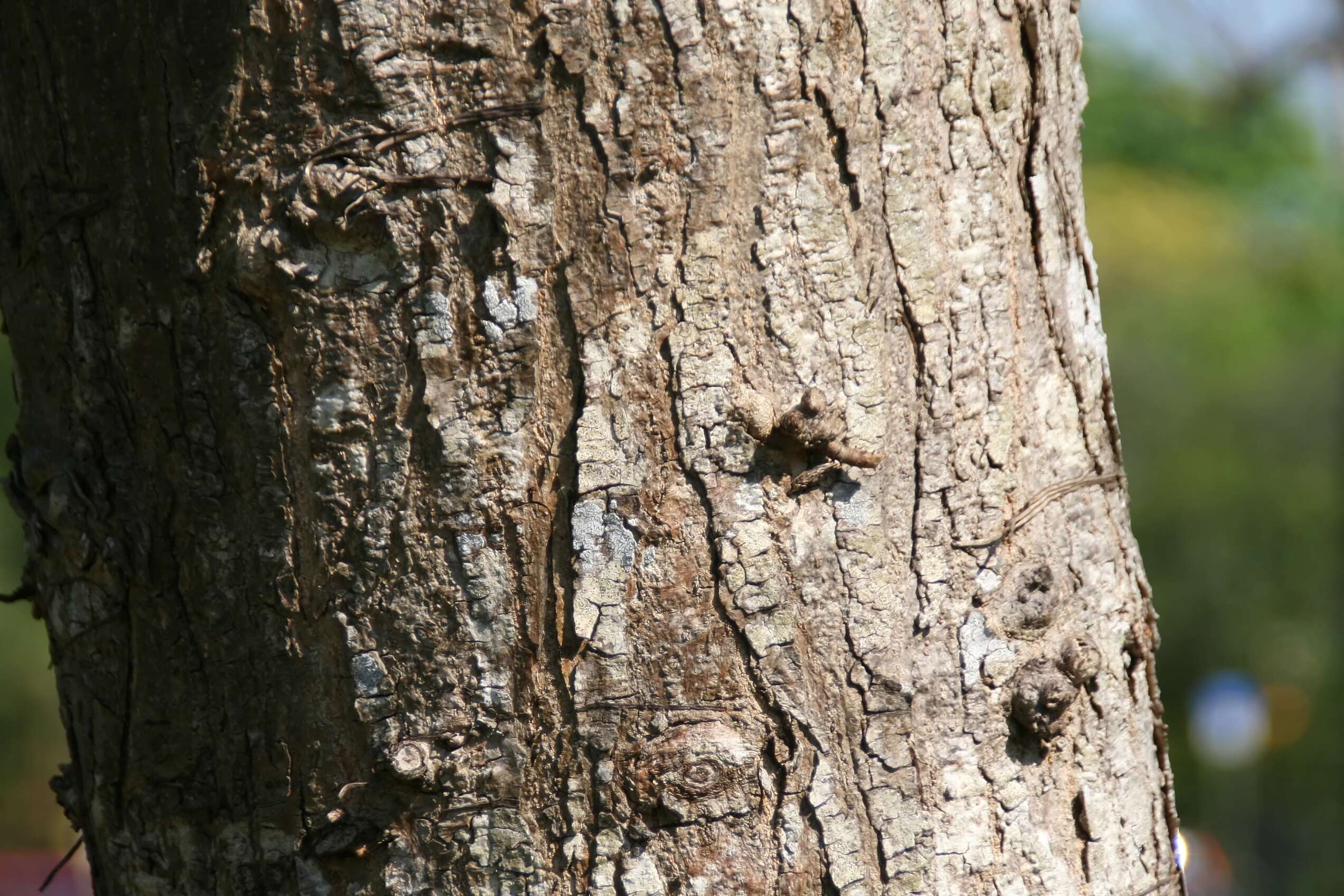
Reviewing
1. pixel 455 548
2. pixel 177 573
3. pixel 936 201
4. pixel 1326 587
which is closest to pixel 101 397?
pixel 177 573

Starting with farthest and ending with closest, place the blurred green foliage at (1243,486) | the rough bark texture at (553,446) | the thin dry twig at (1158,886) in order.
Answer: the blurred green foliage at (1243,486), the thin dry twig at (1158,886), the rough bark texture at (553,446)

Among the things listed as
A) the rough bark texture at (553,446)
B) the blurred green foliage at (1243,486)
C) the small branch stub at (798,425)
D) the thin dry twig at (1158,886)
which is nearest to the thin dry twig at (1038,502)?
the rough bark texture at (553,446)

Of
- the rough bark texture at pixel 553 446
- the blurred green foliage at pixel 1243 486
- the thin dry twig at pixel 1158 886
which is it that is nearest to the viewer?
the rough bark texture at pixel 553 446

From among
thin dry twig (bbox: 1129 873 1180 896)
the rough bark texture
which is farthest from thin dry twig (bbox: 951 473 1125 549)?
thin dry twig (bbox: 1129 873 1180 896)

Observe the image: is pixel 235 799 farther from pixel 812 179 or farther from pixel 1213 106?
pixel 1213 106

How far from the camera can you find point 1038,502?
1.02 m

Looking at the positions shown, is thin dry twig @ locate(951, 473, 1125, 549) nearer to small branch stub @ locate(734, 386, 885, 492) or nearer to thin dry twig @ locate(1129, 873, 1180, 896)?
small branch stub @ locate(734, 386, 885, 492)

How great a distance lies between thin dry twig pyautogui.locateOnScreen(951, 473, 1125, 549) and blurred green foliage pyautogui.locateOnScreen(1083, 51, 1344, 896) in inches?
386

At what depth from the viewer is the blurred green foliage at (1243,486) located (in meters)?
10.2

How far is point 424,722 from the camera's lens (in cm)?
93

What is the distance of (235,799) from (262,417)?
327 mm

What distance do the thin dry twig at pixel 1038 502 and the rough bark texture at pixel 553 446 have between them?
1 centimetres

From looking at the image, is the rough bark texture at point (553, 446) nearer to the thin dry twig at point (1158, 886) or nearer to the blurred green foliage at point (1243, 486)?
the thin dry twig at point (1158, 886)

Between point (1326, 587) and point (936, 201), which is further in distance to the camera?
point (1326, 587)
